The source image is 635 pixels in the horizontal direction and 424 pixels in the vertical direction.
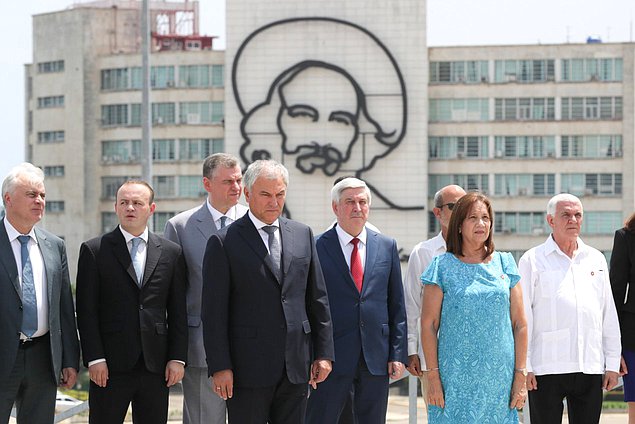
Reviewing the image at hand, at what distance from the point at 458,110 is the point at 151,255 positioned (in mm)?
56675

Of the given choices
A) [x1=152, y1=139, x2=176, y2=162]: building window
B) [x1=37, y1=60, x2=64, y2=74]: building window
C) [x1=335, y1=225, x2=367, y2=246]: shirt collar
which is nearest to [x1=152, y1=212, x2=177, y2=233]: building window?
[x1=152, y1=139, x2=176, y2=162]: building window

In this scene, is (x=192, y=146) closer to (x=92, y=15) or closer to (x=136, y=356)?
(x=92, y=15)

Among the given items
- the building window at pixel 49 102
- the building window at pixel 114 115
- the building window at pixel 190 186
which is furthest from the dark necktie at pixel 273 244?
the building window at pixel 49 102

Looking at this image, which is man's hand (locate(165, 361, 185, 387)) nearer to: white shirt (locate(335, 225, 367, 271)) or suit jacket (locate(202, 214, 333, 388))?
suit jacket (locate(202, 214, 333, 388))

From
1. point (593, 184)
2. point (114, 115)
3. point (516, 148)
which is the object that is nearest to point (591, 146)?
point (593, 184)

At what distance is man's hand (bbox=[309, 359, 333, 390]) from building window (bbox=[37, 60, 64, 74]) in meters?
61.9

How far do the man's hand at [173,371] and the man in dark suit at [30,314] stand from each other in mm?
523

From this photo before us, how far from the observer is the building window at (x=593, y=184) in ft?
206

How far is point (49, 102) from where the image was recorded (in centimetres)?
6844

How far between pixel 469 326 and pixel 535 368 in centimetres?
107

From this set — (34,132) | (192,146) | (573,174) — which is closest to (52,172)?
(34,132)

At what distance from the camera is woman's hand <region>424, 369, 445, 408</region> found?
7309mm

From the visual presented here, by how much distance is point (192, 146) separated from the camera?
6562cm

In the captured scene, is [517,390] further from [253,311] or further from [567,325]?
[253,311]
